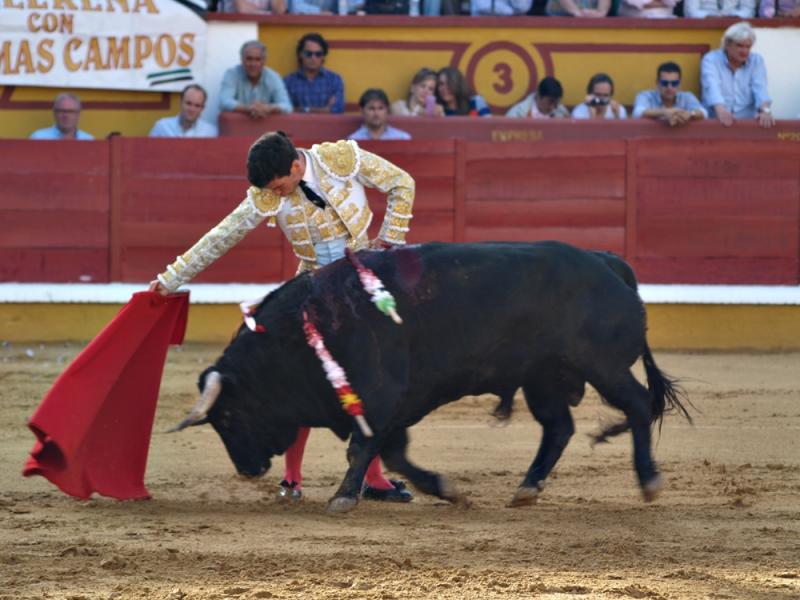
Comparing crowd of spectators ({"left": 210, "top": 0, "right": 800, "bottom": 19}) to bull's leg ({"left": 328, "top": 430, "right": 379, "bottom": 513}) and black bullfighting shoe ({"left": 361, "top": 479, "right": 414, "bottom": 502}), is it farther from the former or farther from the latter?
bull's leg ({"left": 328, "top": 430, "right": 379, "bottom": 513})

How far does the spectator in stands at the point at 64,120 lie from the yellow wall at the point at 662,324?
97 centimetres

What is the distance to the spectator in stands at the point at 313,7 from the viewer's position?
8.98 meters

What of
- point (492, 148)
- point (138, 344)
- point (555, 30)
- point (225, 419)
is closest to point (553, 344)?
point (225, 419)

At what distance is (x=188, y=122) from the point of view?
8.48m

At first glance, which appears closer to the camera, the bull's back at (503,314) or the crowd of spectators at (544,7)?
the bull's back at (503,314)

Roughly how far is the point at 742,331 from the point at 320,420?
4.68 metres

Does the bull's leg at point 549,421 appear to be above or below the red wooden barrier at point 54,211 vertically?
below

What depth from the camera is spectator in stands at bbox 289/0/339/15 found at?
898cm

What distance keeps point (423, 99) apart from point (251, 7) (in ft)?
3.87

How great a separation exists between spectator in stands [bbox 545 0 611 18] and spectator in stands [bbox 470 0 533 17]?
0.18 metres

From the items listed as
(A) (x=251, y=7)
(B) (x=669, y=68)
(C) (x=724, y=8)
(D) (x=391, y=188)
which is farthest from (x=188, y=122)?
(D) (x=391, y=188)

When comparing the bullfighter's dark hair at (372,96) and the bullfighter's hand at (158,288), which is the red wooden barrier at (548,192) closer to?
the bullfighter's dark hair at (372,96)

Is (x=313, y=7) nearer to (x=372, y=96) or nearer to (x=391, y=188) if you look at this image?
(x=372, y=96)

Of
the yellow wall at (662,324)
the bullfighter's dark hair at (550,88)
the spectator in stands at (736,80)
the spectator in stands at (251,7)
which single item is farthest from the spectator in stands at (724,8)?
the spectator in stands at (251,7)
